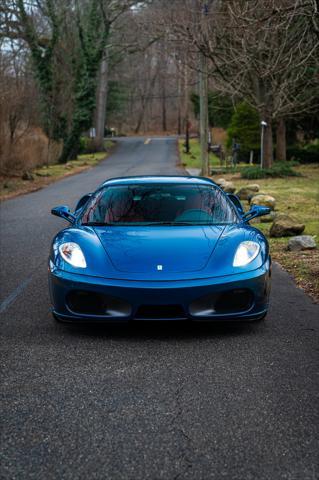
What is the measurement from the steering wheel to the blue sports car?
0.63 ft

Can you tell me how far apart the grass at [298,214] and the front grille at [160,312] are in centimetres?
227

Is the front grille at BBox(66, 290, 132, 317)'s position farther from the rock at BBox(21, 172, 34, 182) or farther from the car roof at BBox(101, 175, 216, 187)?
the rock at BBox(21, 172, 34, 182)

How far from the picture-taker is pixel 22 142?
1130 inches

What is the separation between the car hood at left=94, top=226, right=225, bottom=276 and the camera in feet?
15.9

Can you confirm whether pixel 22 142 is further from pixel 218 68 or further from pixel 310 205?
pixel 310 205

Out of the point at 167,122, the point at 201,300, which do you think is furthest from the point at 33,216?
the point at 167,122

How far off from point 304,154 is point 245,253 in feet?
109

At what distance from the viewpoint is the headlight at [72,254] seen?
5.00 m

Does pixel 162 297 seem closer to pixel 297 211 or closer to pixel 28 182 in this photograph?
pixel 297 211

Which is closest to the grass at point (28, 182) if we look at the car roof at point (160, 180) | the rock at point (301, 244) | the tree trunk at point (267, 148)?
the tree trunk at point (267, 148)

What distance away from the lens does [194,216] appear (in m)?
6.02

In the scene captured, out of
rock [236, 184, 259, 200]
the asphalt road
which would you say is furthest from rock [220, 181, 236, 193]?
the asphalt road

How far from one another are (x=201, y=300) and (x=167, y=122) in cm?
10300

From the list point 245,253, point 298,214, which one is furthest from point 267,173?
point 245,253
